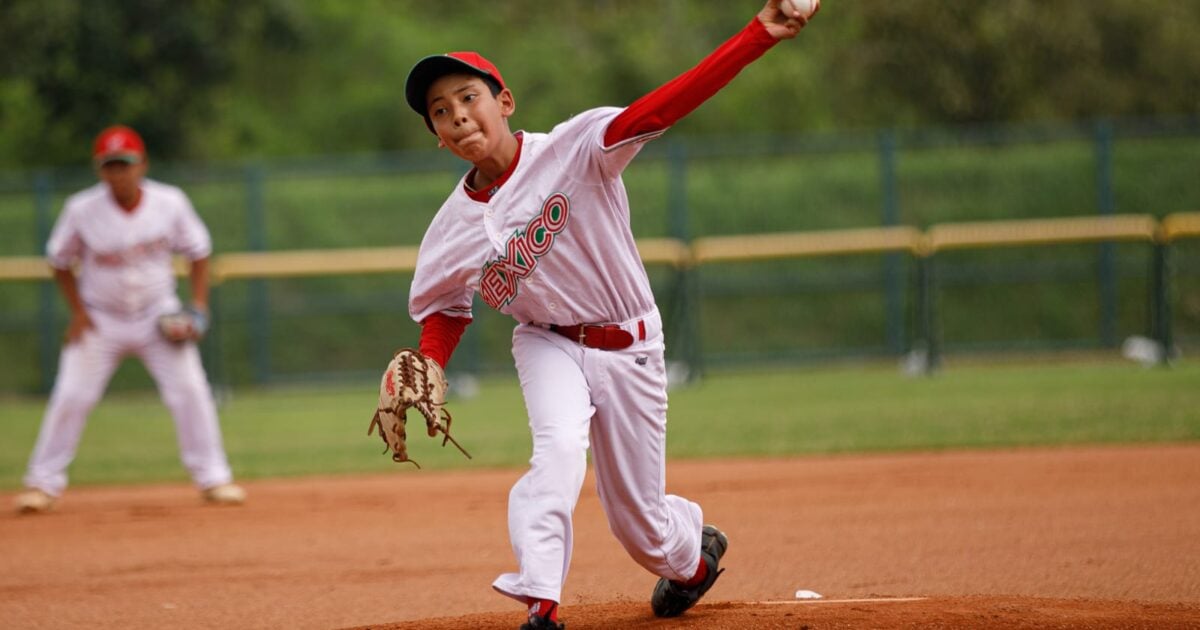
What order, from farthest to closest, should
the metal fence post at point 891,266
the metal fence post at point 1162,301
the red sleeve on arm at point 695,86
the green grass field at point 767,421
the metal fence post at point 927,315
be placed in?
the metal fence post at point 891,266 → the metal fence post at point 927,315 → the metal fence post at point 1162,301 → the green grass field at point 767,421 → the red sleeve on arm at point 695,86

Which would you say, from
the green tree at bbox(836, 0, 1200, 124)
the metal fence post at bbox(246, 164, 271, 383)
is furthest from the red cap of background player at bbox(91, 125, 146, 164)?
the green tree at bbox(836, 0, 1200, 124)

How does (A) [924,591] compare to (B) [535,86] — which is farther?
(B) [535,86]

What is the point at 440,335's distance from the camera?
16.3 feet

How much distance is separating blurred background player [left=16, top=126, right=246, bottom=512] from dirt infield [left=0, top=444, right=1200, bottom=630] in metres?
0.33

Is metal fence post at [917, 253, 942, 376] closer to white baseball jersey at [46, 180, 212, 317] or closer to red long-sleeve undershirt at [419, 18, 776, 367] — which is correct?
white baseball jersey at [46, 180, 212, 317]

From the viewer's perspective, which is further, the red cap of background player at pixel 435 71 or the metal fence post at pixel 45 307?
the metal fence post at pixel 45 307

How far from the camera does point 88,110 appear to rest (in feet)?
72.5

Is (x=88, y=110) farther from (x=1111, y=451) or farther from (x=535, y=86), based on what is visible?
(x=1111, y=451)

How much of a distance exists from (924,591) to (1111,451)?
14.7 feet

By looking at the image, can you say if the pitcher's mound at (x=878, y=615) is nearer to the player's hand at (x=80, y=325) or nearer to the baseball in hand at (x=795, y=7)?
the baseball in hand at (x=795, y=7)

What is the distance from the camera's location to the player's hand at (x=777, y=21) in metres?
4.19

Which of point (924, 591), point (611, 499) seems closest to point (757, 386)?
point (924, 591)

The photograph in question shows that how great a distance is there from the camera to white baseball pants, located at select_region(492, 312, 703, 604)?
4.42 m

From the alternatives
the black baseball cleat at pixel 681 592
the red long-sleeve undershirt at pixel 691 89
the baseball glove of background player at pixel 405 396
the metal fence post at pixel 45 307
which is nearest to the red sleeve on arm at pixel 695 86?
the red long-sleeve undershirt at pixel 691 89
